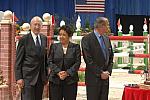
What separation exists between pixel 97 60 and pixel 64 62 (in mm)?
438

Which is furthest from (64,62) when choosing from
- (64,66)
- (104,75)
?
(104,75)

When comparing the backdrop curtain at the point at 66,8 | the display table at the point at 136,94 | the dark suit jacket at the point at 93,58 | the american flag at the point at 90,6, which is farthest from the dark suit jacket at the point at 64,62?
the backdrop curtain at the point at 66,8

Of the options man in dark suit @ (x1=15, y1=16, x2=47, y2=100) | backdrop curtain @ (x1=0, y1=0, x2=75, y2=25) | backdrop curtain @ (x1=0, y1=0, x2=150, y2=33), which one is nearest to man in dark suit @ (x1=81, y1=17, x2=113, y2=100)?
man in dark suit @ (x1=15, y1=16, x2=47, y2=100)

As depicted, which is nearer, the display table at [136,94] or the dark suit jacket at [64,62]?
the display table at [136,94]

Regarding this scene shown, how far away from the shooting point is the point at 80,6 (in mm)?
25250

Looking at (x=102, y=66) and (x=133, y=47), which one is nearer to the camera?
(x=102, y=66)

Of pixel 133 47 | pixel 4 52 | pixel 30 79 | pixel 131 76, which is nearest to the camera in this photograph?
pixel 30 79

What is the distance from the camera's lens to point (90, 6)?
24.7 m

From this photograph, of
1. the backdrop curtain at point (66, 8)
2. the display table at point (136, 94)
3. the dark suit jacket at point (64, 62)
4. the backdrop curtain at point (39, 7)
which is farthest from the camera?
the backdrop curtain at point (39, 7)

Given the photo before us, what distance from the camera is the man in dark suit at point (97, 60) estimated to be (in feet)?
18.7

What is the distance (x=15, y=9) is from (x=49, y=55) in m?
22.0

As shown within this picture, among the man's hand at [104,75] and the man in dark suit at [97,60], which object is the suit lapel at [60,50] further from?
the man's hand at [104,75]

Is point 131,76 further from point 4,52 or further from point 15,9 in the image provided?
point 15,9

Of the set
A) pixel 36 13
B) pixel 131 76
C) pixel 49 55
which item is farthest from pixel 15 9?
pixel 49 55
